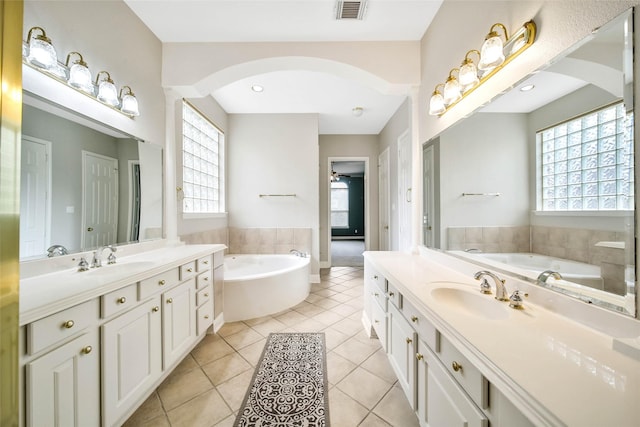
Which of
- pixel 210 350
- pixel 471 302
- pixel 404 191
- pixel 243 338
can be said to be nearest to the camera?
pixel 471 302

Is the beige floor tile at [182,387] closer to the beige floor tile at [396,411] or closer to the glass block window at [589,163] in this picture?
the beige floor tile at [396,411]

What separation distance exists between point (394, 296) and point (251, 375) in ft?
3.91

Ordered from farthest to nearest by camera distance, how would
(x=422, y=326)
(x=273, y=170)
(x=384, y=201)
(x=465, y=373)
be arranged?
1. (x=384, y=201)
2. (x=273, y=170)
3. (x=422, y=326)
4. (x=465, y=373)

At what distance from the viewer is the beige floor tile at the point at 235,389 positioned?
1458mm

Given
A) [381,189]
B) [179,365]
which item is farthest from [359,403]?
[381,189]

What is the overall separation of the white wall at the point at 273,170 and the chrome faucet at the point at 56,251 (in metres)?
2.46

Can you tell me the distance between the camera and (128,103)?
1704 mm

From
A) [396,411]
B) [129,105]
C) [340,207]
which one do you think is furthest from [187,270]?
[340,207]

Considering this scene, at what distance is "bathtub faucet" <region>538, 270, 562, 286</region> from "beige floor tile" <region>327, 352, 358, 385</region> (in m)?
1.37

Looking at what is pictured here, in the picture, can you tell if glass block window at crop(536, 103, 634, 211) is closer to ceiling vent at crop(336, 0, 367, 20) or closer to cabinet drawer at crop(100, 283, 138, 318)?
ceiling vent at crop(336, 0, 367, 20)

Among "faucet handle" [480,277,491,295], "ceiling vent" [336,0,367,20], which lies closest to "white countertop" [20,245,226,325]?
"faucet handle" [480,277,491,295]

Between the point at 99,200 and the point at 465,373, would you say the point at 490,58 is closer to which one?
the point at 465,373

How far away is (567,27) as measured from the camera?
85cm

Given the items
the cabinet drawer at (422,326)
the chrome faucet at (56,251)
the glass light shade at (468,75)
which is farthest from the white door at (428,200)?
the chrome faucet at (56,251)
